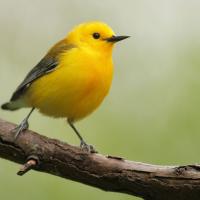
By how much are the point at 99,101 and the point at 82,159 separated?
3.83 feet

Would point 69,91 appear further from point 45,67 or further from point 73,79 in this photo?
point 45,67

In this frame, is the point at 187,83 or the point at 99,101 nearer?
the point at 99,101

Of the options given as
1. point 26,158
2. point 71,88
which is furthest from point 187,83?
point 26,158

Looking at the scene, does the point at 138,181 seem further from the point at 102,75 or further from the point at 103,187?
the point at 102,75

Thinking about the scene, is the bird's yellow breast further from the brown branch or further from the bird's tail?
the brown branch

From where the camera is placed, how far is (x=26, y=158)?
4297 millimetres

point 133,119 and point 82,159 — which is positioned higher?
point 82,159

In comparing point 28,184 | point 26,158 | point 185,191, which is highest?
point 26,158

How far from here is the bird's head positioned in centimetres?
573

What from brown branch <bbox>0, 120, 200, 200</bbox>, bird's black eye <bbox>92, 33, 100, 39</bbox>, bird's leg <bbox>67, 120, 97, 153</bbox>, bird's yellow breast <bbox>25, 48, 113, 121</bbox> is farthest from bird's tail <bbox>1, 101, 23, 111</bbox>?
brown branch <bbox>0, 120, 200, 200</bbox>

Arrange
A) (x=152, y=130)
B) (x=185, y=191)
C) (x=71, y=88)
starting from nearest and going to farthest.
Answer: (x=185, y=191), (x=71, y=88), (x=152, y=130)

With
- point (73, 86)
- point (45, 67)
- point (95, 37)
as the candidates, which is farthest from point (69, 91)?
point (95, 37)

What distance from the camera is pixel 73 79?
5.17 m

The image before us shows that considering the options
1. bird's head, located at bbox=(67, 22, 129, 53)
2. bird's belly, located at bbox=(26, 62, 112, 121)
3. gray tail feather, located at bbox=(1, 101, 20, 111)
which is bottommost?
gray tail feather, located at bbox=(1, 101, 20, 111)
